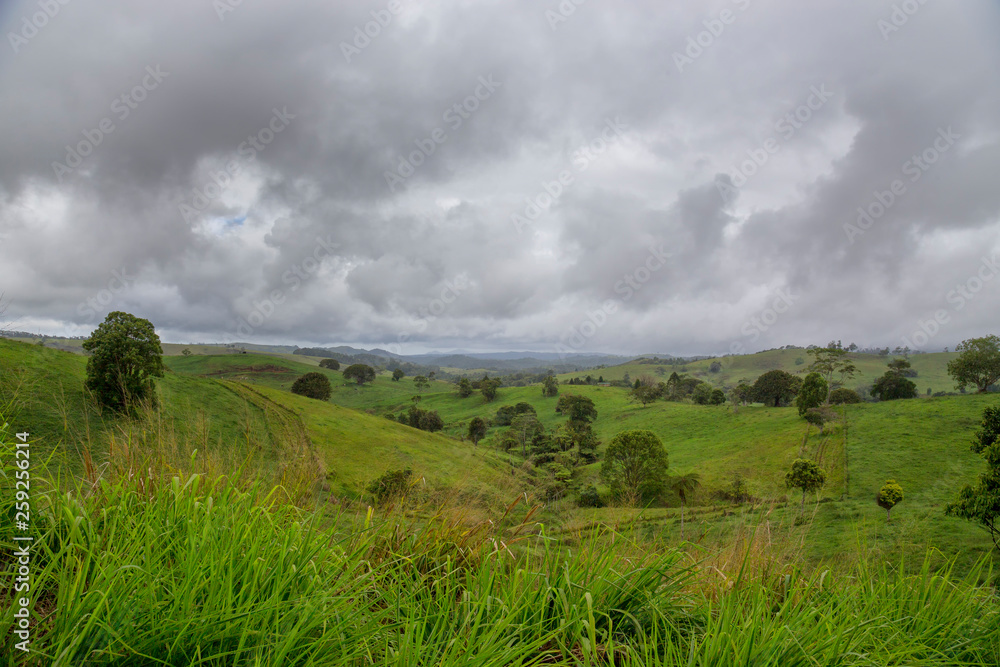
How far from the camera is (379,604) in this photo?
9.38ft

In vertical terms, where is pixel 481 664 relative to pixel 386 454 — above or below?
above

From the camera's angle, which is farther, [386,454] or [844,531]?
[386,454]

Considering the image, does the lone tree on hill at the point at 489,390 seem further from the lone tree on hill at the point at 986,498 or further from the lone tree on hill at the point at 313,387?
the lone tree on hill at the point at 986,498

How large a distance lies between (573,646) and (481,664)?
2.63 ft

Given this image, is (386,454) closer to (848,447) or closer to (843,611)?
(843,611)

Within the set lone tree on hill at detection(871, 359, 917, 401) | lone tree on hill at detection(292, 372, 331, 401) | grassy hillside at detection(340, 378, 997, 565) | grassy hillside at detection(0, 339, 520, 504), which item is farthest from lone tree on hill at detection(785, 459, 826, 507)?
lone tree on hill at detection(292, 372, 331, 401)

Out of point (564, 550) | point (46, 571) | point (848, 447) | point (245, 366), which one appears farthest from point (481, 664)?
point (245, 366)

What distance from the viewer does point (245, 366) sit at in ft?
340

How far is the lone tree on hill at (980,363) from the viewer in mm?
61472

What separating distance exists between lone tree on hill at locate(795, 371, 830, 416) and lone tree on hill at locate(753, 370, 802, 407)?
16.0 m

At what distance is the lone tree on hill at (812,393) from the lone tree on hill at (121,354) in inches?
2897

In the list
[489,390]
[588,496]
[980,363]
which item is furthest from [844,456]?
[489,390]

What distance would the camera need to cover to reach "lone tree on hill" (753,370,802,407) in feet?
248

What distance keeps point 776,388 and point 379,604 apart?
90319 mm
